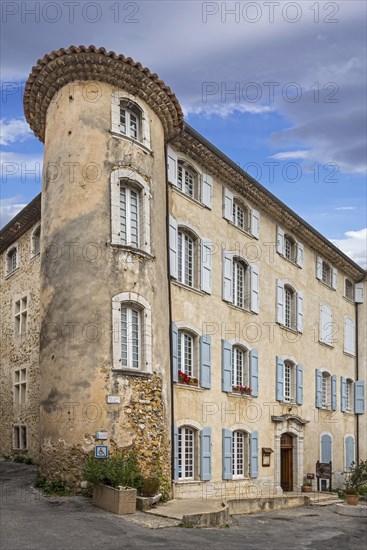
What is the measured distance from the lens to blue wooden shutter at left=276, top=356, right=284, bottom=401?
69.8 ft

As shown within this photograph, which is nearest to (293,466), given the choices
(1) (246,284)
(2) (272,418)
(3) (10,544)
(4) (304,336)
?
(2) (272,418)

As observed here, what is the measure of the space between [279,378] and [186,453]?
5.77 metres

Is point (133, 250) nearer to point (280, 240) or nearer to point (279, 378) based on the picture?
point (279, 378)

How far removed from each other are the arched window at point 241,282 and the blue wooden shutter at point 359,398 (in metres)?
10.1

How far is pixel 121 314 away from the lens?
1485 cm

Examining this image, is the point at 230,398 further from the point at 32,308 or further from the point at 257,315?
the point at 32,308

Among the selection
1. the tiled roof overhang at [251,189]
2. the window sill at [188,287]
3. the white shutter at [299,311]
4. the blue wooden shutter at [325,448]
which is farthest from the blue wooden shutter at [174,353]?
the blue wooden shutter at [325,448]

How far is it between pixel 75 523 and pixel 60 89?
10.3 m

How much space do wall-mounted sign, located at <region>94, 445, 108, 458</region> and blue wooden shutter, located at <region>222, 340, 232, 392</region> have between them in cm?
548

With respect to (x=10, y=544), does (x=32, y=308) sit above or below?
above

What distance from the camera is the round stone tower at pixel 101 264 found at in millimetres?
14008

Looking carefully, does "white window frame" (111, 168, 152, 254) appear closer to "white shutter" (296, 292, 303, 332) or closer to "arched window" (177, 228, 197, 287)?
"arched window" (177, 228, 197, 287)

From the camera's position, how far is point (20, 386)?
21.7 meters

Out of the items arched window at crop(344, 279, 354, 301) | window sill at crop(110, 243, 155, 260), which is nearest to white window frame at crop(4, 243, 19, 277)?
window sill at crop(110, 243, 155, 260)
